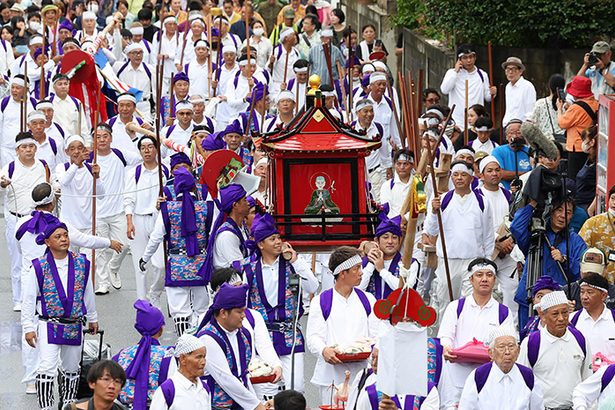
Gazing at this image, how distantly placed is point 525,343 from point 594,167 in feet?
14.8

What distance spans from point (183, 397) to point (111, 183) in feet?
22.6

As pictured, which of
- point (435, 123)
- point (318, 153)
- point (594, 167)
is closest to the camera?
point (318, 153)

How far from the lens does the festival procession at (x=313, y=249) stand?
10.3 metres

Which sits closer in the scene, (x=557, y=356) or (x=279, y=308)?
(x=557, y=356)

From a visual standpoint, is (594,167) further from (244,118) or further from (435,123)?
(244,118)

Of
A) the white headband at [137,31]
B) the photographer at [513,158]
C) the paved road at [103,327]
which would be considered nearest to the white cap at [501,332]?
the paved road at [103,327]

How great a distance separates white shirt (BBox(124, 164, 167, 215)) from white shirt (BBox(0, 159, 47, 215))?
93 cm

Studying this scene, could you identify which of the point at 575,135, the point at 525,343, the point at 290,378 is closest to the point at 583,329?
the point at 525,343

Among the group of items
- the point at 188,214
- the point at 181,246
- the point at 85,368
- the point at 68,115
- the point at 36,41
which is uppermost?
the point at 36,41

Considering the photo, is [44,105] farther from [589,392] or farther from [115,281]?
[589,392]

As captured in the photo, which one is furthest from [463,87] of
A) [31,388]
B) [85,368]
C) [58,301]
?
[85,368]

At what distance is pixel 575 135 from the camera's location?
1597 cm

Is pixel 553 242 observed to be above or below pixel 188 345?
above

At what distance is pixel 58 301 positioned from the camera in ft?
40.0
